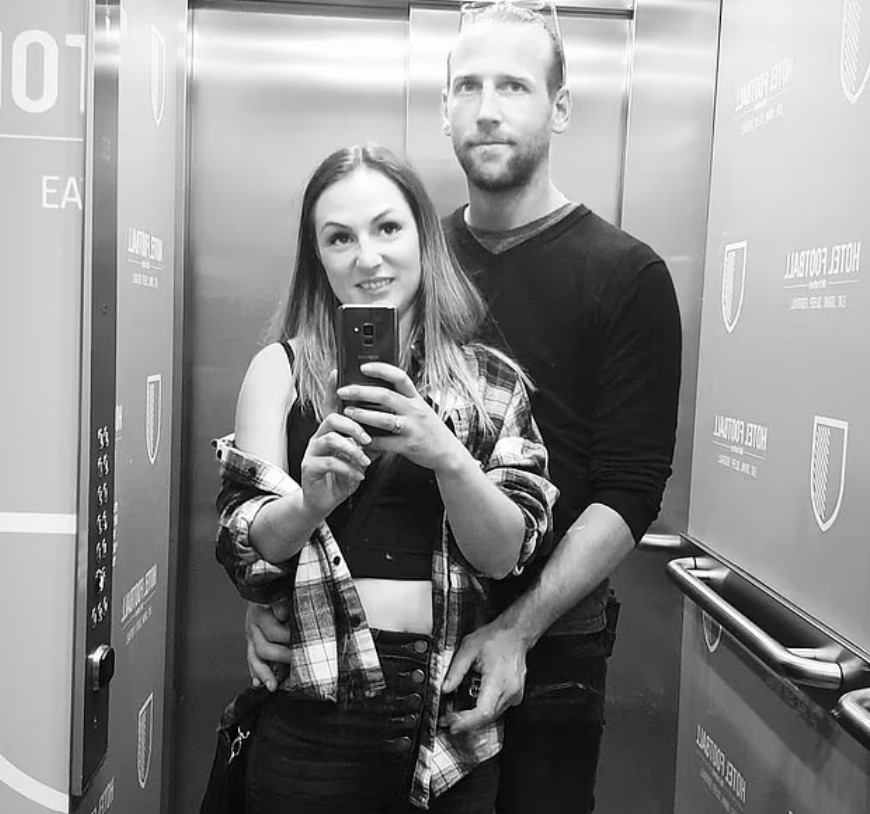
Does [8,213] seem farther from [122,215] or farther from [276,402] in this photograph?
[276,402]

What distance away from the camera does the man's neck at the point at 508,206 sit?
1376 millimetres

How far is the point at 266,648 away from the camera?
1.33 meters

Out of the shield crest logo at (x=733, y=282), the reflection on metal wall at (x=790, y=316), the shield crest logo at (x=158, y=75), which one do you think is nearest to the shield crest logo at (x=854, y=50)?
the reflection on metal wall at (x=790, y=316)

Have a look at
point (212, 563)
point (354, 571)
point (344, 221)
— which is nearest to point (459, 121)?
point (344, 221)

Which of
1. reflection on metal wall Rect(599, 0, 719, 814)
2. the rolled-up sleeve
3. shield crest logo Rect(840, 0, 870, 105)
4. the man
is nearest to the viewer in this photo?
shield crest logo Rect(840, 0, 870, 105)

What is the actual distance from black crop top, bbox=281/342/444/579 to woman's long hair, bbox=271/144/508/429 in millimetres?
58

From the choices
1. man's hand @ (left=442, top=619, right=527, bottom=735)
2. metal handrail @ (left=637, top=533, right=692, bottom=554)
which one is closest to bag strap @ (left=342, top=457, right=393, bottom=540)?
man's hand @ (left=442, top=619, right=527, bottom=735)

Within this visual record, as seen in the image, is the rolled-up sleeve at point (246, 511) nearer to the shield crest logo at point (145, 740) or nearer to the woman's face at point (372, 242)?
the woman's face at point (372, 242)

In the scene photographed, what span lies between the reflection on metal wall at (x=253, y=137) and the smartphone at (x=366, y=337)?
31 cm

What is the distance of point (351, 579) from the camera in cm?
124

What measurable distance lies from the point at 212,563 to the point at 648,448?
652mm

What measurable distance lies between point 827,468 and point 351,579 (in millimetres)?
578

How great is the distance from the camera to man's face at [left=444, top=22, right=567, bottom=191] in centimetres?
137

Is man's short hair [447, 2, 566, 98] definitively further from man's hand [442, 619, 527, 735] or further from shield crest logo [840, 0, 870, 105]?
man's hand [442, 619, 527, 735]
